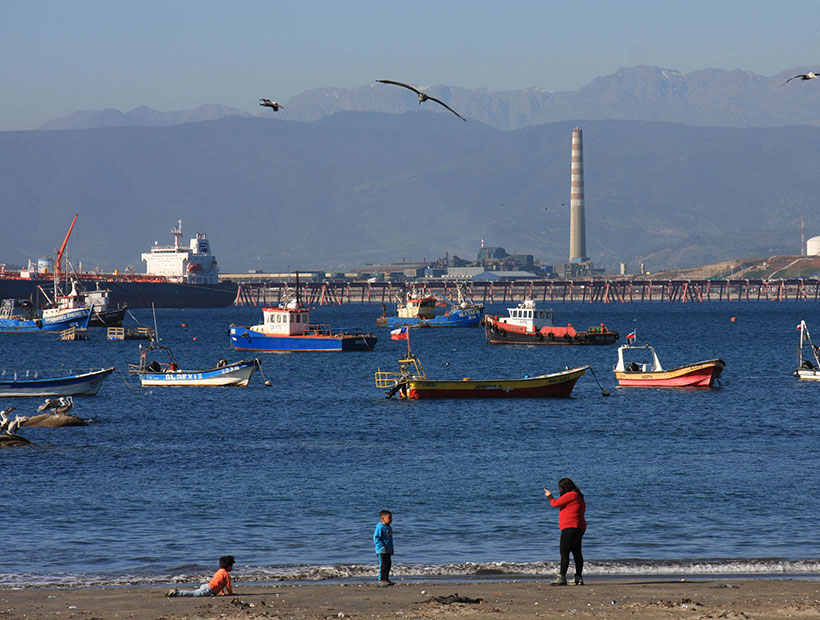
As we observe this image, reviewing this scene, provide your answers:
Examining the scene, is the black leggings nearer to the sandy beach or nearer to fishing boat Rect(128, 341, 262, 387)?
the sandy beach

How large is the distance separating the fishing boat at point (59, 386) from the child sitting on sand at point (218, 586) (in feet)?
146

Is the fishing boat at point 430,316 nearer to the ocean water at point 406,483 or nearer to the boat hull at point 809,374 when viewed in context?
the boat hull at point 809,374

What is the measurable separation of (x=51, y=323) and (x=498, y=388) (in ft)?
340

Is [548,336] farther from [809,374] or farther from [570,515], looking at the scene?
[570,515]

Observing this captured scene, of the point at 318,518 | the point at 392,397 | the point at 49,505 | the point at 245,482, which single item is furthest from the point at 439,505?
the point at 392,397

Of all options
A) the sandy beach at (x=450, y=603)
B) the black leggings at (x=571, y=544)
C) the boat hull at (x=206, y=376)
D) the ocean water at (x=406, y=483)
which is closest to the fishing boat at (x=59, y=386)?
the ocean water at (x=406, y=483)

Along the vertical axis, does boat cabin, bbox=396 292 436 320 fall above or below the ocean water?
above

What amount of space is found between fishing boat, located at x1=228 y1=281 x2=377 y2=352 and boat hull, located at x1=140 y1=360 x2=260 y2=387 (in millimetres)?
32491

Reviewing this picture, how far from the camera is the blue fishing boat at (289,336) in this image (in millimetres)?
108312

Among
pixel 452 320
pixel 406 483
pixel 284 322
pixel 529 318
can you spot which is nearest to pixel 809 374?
pixel 406 483

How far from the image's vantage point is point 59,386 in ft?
222

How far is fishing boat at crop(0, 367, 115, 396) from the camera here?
66.0m

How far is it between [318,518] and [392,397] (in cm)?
3451

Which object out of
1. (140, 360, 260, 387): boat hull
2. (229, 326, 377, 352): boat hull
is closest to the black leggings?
(140, 360, 260, 387): boat hull
